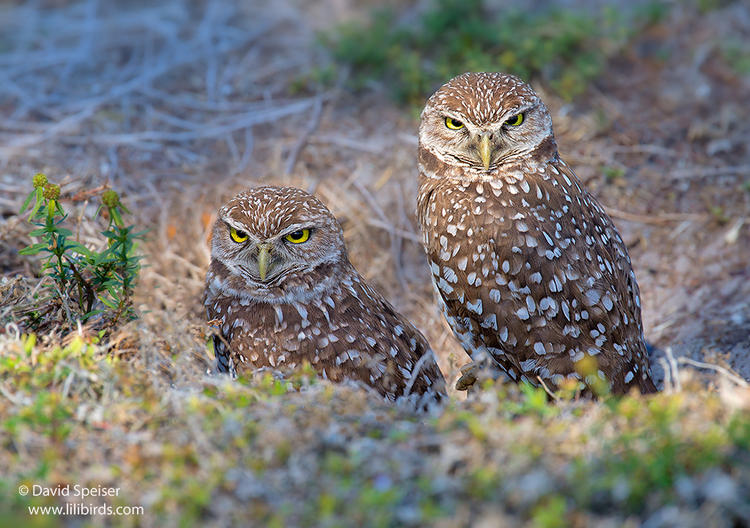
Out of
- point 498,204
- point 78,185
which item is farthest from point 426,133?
point 78,185

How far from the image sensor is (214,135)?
228 inches

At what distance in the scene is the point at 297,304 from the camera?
3.63 metres

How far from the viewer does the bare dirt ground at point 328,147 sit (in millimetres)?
4914

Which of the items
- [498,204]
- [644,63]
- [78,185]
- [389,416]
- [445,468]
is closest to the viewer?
[445,468]

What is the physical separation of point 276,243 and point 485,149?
1.14m

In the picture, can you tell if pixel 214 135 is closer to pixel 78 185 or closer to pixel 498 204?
pixel 78 185

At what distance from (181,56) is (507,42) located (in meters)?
2.91

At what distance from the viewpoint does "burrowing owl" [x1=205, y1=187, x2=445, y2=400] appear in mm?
3486

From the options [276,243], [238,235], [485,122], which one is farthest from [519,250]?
[238,235]

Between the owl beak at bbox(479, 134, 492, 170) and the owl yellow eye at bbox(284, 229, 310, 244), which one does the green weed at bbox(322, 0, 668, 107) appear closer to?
the owl beak at bbox(479, 134, 492, 170)

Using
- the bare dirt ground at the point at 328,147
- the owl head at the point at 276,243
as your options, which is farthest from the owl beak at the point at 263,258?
the bare dirt ground at the point at 328,147

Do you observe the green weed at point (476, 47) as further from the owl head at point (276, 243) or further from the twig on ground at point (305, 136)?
the owl head at point (276, 243)

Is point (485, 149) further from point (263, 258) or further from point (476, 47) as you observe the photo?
point (476, 47)

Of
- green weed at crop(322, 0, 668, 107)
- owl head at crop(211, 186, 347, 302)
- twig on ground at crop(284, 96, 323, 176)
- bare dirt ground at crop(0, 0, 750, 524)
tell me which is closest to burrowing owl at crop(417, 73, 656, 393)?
owl head at crop(211, 186, 347, 302)
